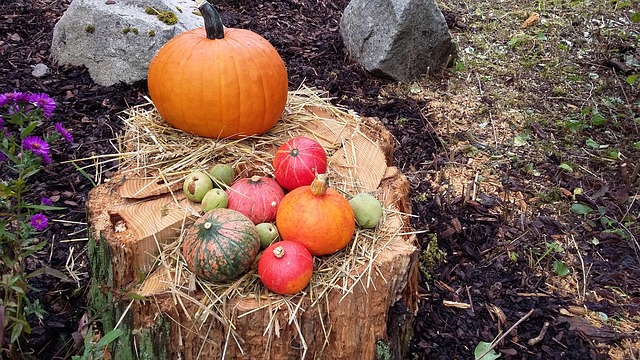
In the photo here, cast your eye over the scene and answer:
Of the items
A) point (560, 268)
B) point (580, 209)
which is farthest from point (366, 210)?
point (580, 209)

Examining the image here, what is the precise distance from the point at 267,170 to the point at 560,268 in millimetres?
2079

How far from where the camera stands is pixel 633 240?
12.6 feet

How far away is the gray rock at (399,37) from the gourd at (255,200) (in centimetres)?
336

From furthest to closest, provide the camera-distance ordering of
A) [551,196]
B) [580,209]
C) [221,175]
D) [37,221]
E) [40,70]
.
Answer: [40,70] < [551,196] < [580,209] < [221,175] < [37,221]

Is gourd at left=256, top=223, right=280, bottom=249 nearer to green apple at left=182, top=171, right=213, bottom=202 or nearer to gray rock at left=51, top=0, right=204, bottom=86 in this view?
green apple at left=182, top=171, right=213, bottom=202

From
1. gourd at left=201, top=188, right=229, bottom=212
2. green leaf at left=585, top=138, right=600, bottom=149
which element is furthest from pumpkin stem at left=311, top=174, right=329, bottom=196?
green leaf at left=585, top=138, right=600, bottom=149

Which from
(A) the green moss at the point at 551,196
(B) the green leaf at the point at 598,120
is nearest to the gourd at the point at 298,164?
(A) the green moss at the point at 551,196

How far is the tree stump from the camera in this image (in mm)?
2234

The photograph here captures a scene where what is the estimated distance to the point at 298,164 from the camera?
8.54 feet

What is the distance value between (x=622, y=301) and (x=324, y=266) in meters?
2.18

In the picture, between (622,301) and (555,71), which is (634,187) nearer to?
(622,301)

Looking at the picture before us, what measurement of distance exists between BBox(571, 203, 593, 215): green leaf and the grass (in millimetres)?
22

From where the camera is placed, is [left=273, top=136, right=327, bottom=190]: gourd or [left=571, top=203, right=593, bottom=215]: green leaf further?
[left=571, top=203, right=593, bottom=215]: green leaf

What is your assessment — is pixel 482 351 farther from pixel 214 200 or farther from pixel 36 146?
pixel 36 146
